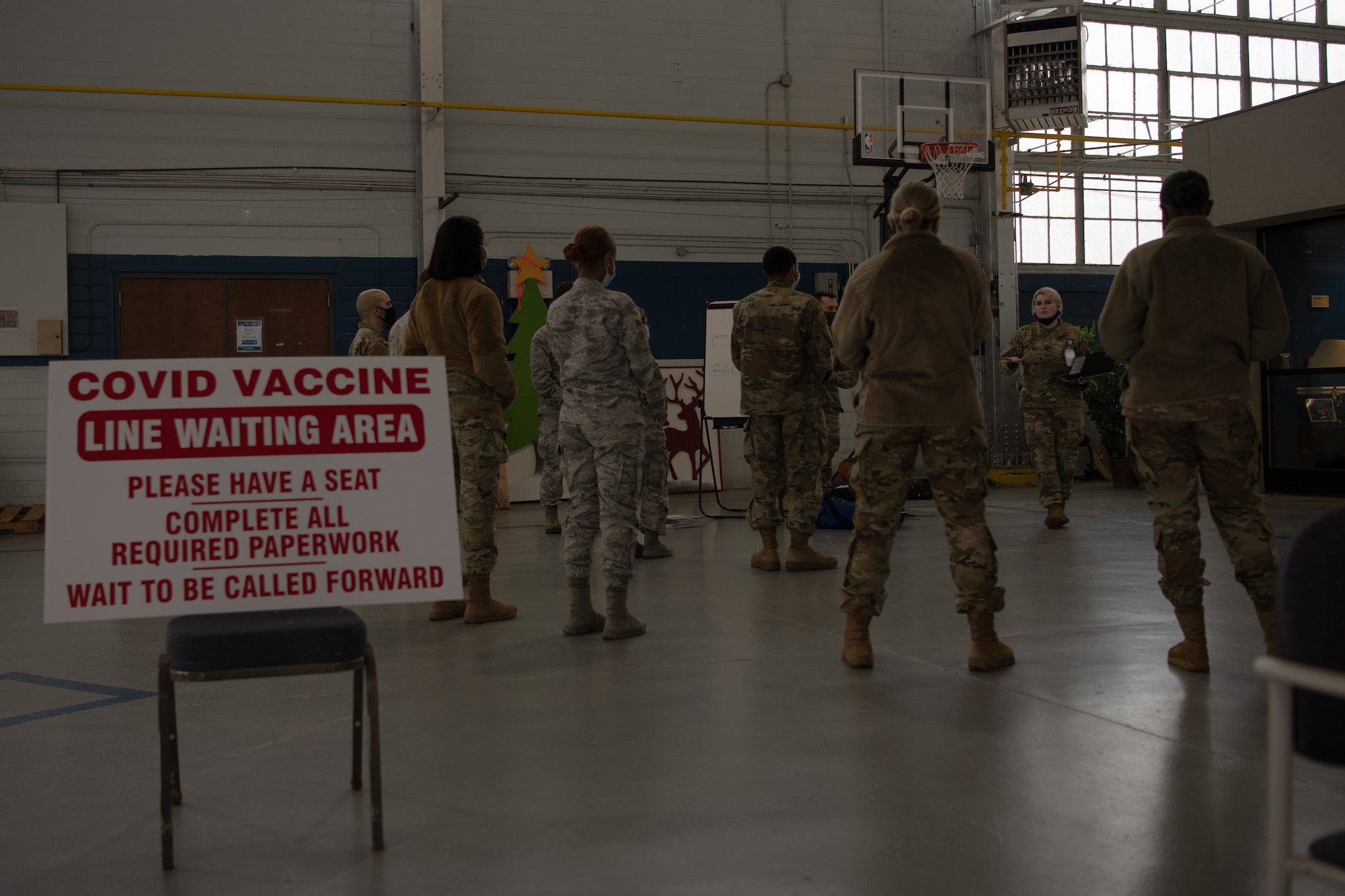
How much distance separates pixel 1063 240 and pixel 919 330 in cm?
1047

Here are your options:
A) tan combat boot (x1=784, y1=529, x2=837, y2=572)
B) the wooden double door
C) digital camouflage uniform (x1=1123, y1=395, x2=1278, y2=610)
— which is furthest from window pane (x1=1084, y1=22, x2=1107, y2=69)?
digital camouflage uniform (x1=1123, y1=395, x2=1278, y2=610)

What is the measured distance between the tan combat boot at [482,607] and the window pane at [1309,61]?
43.4 feet

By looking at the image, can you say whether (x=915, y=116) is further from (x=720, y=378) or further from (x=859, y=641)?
(x=859, y=641)

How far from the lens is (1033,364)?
7.70 meters

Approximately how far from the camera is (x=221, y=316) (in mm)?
10188

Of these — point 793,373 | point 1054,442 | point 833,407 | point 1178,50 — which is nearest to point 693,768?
point 793,373

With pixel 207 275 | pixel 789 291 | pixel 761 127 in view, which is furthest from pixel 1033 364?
pixel 207 275

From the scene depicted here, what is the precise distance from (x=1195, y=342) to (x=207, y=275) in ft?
30.0

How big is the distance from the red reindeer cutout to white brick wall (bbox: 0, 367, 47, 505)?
5910mm

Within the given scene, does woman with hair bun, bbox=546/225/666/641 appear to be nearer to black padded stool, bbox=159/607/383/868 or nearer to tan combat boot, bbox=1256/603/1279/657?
black padded stool, bbox=159/607/383/868

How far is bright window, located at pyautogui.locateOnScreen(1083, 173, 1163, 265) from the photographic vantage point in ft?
42.6

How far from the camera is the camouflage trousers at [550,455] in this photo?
7156 millimetres

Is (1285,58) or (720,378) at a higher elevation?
(1285,58)

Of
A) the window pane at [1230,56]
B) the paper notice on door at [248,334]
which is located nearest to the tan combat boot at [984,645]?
the paper notice on door at [248,334]
